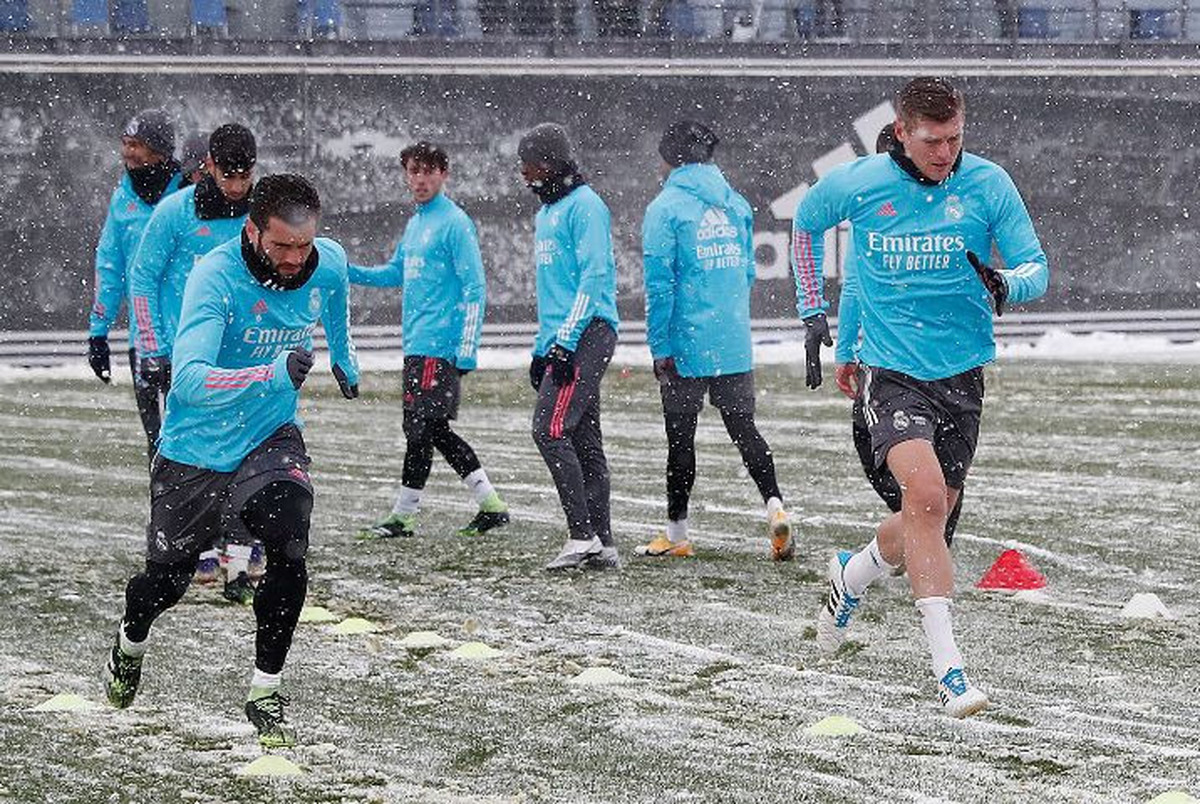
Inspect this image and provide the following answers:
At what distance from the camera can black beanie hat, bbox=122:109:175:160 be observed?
9.95 m

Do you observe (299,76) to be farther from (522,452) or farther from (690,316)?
(690,316)

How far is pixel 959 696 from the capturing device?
670cm

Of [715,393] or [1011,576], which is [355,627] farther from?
[1011,576]

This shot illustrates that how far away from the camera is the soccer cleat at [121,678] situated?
284 inches

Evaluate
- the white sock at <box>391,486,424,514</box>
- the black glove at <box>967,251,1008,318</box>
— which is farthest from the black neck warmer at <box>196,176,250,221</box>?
the black glove at <box>967,251,1008,318</box>

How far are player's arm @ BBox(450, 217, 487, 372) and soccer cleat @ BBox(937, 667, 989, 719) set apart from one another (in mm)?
4693

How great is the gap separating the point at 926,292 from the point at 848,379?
874 millimetres

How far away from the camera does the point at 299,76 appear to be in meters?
25.8

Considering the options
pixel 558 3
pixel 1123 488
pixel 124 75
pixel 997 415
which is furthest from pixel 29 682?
pixel 558 3

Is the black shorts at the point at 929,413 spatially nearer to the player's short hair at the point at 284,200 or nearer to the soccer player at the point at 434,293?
the player's short hair at the point at 284,200

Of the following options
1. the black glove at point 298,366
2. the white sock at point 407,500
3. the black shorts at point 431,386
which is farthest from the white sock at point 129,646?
the white sock at point 407,500

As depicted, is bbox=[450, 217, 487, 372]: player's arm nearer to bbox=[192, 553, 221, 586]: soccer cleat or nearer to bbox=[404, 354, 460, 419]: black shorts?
bbox=[404, 354, 460, 419]: black shorts

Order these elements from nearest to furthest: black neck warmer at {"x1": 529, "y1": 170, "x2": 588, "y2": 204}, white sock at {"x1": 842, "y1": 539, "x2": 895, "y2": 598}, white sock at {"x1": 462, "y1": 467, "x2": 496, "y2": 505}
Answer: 1. white sock at {"x1": 842, "y1": 539, "x2": 895, "y2": 598}
2. black neck warmer at {"x1": 529, "y1": 170, "x2": 588, "y2": 204}
3. white sock at {"x1": 462, "y1": 467, "x2": 496, "y2": 505}

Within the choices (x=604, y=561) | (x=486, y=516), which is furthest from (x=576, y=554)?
(x=486, y=516)
